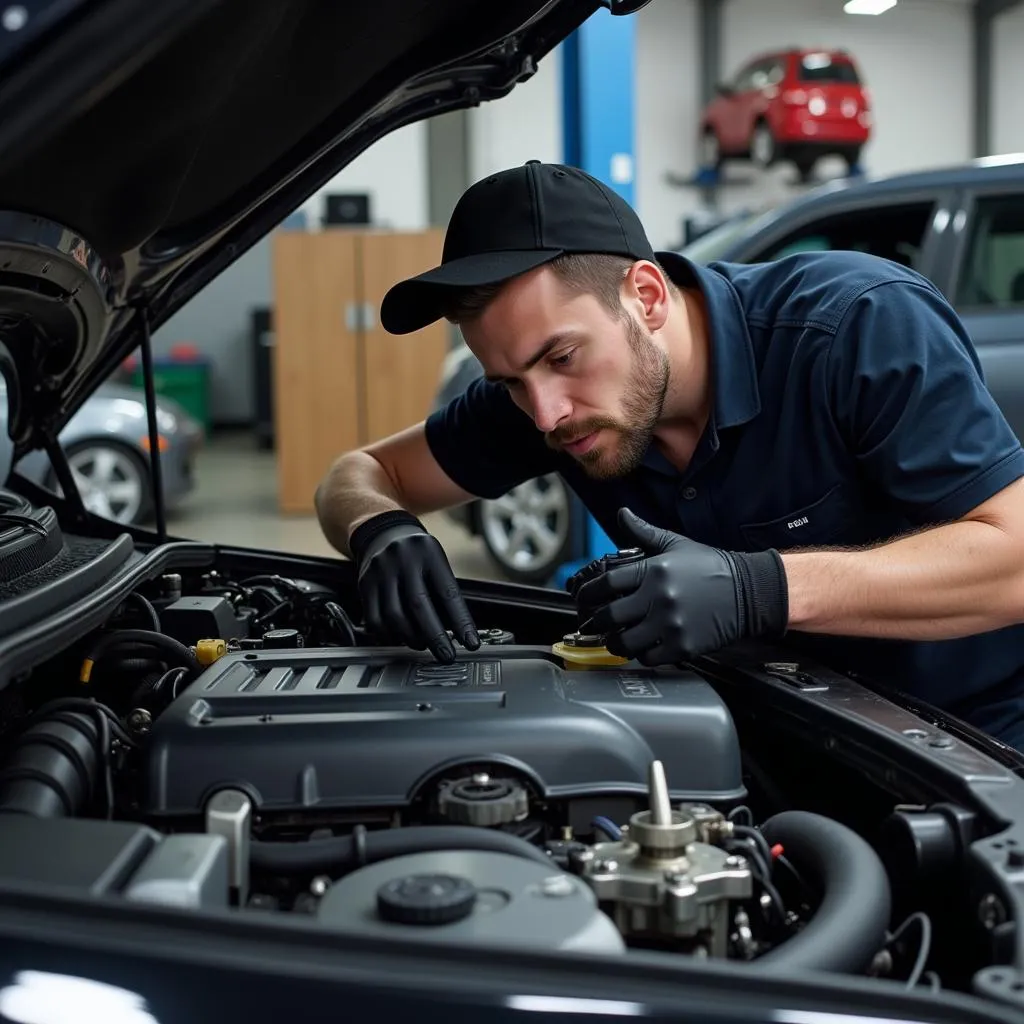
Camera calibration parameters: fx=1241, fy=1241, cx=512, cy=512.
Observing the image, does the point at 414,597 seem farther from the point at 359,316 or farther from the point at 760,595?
the point at 359,316

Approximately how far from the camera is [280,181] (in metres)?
1.62

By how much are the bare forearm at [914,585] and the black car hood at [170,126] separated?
0.74m

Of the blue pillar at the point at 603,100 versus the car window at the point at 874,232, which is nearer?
the car window at the point at 874,232

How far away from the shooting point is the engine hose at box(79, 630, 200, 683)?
1.44 metres

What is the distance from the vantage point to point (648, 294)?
1676 millimetres

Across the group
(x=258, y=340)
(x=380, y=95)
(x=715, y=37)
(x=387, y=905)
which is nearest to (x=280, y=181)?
(x=380, y=95)

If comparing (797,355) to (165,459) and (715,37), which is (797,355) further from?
(715,37)

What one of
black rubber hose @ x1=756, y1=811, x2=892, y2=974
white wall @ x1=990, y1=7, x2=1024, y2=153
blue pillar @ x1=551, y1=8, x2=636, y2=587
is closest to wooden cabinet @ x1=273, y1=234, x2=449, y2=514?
blue pillar @ x1=551, y1=8, x2=636, y2=587

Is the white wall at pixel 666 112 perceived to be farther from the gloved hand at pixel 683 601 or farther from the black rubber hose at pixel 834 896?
the black rubber hose at pixel 834 896

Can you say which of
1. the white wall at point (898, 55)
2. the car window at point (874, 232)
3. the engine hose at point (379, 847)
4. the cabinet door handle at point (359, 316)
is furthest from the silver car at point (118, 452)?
the white wall at point (898, 55)

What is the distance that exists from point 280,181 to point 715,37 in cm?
1142

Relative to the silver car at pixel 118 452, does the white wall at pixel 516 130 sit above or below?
above

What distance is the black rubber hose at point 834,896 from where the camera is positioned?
0.87 meters

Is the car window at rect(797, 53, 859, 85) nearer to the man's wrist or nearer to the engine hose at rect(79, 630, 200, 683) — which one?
the man's wrist
